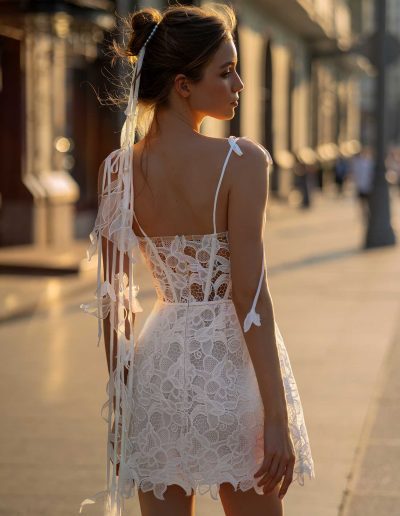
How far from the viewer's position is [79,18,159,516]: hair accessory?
2.71 metres

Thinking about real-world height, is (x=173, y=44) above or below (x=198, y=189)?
above

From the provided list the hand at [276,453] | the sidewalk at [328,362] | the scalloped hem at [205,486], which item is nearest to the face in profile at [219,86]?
the hand at [276,453]

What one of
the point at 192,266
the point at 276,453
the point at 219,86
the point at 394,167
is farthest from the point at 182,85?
the point at 394,167

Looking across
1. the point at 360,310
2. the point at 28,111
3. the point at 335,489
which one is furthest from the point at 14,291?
the point at 335,489

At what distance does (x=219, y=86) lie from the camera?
2.65 m

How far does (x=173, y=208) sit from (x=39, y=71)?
14918 millimetres

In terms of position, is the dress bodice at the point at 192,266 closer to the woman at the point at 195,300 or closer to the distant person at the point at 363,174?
the woman at the point at 195,300

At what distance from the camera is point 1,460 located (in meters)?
5.54

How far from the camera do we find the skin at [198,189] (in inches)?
101

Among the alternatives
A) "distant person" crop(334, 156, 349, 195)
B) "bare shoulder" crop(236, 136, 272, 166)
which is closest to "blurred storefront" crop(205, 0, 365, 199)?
"distant person" crop(334, 156, 349, 195)

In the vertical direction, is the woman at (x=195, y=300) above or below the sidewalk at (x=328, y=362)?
above

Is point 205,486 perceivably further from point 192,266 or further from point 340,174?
point 340,174

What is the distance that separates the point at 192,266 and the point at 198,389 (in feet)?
0.95

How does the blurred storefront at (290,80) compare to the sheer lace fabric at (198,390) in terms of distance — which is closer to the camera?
the sheer lace fabric at (198,390)
